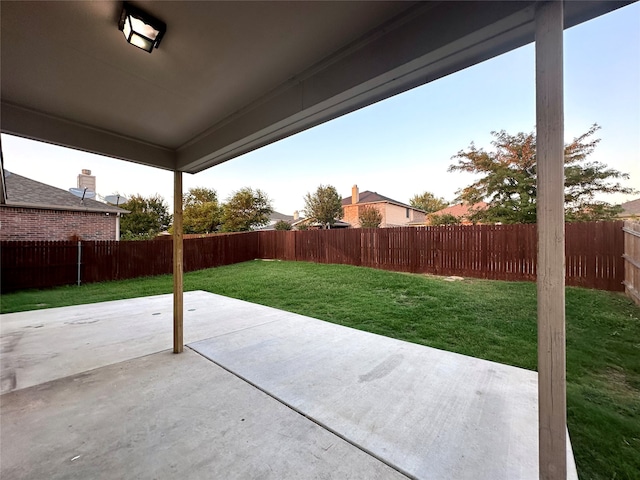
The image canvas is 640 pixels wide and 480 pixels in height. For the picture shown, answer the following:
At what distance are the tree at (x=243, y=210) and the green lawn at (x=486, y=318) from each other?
11.8 metres

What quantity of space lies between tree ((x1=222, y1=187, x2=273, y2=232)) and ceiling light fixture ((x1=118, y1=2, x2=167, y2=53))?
62.8 ft

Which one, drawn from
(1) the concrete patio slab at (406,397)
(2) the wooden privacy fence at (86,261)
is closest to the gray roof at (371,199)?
(2) the wooden privacy fence at (86,261)

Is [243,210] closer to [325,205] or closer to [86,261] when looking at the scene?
[325,205]

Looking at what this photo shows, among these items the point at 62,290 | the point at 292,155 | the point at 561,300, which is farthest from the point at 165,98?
the point at 292,155

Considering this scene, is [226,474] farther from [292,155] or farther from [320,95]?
[292,155]

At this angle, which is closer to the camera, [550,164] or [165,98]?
[550,164]

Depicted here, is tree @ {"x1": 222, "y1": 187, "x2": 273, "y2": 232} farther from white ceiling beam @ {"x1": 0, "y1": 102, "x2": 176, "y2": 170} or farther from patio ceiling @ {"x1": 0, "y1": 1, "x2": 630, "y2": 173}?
patio ceiling @ {"x1": 0, "y1": 1, "x2": 630, "y2": 173}

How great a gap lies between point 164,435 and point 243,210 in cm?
1947

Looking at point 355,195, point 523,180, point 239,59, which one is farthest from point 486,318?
point 355,195

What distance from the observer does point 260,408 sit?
1975mm

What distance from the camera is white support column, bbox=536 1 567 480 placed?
3.46 feet

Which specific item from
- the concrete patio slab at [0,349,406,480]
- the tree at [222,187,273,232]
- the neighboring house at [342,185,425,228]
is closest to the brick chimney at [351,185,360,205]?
the neighboring house at [342,185,425,228]

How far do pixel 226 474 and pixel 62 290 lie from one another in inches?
325

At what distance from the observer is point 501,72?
21.4 ft
